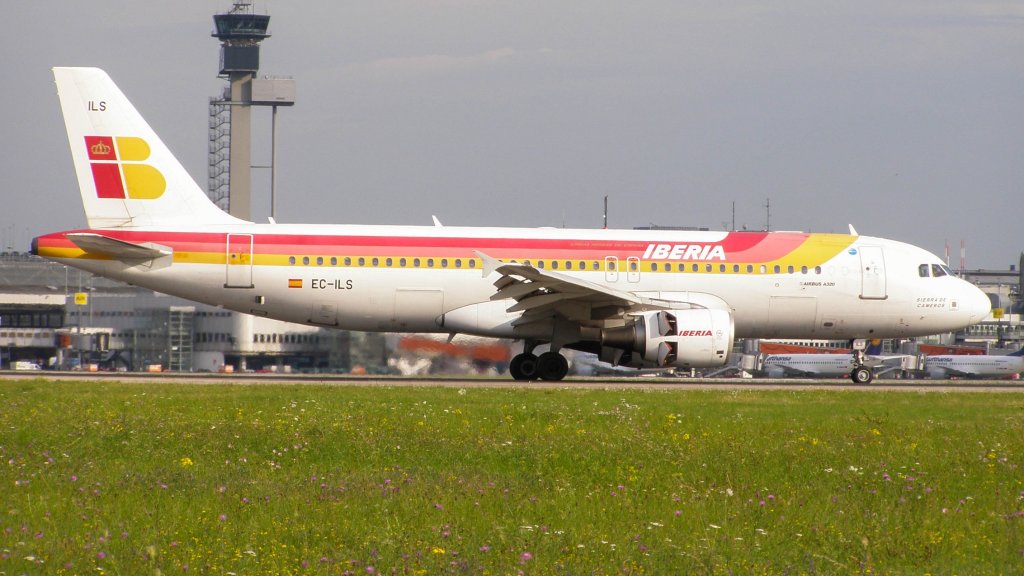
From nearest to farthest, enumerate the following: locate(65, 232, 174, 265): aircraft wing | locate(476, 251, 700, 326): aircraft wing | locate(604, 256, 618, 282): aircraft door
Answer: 1. locate(476, 251, 700, 326): aircraft wing
2. locate(65, 232, 174, 265): aircraft wing
3. locate(604, 256, 618, 282): aircraft door

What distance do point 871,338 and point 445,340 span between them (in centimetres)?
1023

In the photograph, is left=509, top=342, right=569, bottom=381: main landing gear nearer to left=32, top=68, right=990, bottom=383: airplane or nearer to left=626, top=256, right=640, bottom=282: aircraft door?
left=32, top=68, right=990, bottom=383: airplane

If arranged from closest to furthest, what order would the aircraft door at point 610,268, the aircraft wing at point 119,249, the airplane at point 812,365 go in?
the aircraft wing at point 119,249 → the aircraft door at point 610,268 → the airplane at point 812,365

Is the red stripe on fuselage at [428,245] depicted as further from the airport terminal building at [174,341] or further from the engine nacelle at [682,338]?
the airport terminal building at [174,341]

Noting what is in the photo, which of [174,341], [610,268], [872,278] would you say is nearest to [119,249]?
[610,268]

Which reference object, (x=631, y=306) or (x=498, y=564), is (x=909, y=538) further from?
(x=631, y=306)

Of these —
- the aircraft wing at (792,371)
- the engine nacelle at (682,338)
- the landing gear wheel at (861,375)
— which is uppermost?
the engine nacelle at (682,338)

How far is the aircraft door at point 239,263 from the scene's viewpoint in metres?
24.8

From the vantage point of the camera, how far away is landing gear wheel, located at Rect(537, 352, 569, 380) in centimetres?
2583

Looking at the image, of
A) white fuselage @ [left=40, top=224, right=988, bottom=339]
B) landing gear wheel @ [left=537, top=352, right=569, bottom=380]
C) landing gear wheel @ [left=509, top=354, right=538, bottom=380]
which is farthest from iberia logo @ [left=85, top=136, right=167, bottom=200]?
landing gear wheel @ [left=537, top=352, right=569, bottom=380]

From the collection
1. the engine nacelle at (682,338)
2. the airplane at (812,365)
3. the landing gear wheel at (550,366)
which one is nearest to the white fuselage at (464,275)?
the landing gear wheel at (550,366)

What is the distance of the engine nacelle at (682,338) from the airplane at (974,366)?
39.1 meters

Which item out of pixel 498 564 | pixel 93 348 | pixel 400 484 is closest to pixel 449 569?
pixel 498 564

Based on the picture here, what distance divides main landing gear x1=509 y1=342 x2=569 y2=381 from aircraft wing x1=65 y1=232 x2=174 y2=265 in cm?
798
